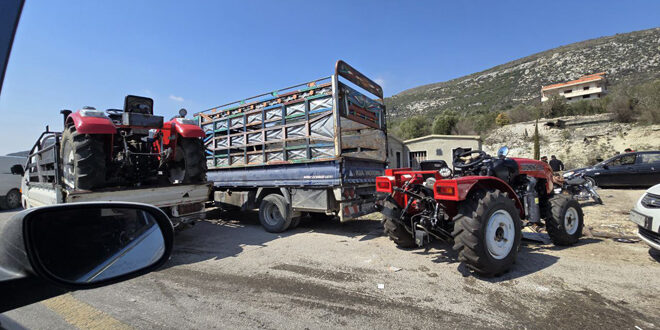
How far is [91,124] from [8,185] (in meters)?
13.2

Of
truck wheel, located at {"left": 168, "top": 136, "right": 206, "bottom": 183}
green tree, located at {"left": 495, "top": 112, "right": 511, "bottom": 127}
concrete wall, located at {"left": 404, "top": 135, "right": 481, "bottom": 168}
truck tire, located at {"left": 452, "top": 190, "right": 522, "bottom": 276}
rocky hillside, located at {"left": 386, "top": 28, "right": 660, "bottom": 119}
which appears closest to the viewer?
truck tire, located at {"left": 452, "top": 190, "right": 522, "bottom": 276}

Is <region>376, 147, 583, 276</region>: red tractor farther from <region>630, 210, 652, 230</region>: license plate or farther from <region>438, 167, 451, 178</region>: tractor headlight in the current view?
<region>630, 210, 652, 230</region>: license plate

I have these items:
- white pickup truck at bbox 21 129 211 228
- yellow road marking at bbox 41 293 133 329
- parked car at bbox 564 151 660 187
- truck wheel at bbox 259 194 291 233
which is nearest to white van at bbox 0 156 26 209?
white pickup truck at bbox 21 129 211 228

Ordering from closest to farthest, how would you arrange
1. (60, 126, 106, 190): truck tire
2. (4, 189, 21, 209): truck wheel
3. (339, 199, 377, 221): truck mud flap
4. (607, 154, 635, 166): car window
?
(60, 126, 106, 190): truck tire
(339, 199, 377, 221): truck mud flap
(607, 154, 635, 166): car window
(4, 189, 21, 209): truck wheel

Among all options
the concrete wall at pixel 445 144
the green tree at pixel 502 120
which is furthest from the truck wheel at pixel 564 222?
the green tree at pixel 502 120

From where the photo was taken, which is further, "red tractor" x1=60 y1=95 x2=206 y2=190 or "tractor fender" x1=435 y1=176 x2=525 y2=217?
"red tractor" x1=60 y1=95 x2=206 y2=190

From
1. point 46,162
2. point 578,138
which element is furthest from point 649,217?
point 578,138

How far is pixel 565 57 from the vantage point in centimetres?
5575

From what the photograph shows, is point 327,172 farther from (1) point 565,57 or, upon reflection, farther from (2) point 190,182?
(1) point 565,57

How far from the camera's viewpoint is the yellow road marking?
2.55 m

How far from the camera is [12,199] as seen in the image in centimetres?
1294

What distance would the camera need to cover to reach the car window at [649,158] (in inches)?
391

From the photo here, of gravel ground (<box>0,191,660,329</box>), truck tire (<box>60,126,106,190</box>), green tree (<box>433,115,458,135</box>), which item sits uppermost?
green tree (<box>433,115,458,135</box>)

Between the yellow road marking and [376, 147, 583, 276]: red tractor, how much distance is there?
322 centimetres
